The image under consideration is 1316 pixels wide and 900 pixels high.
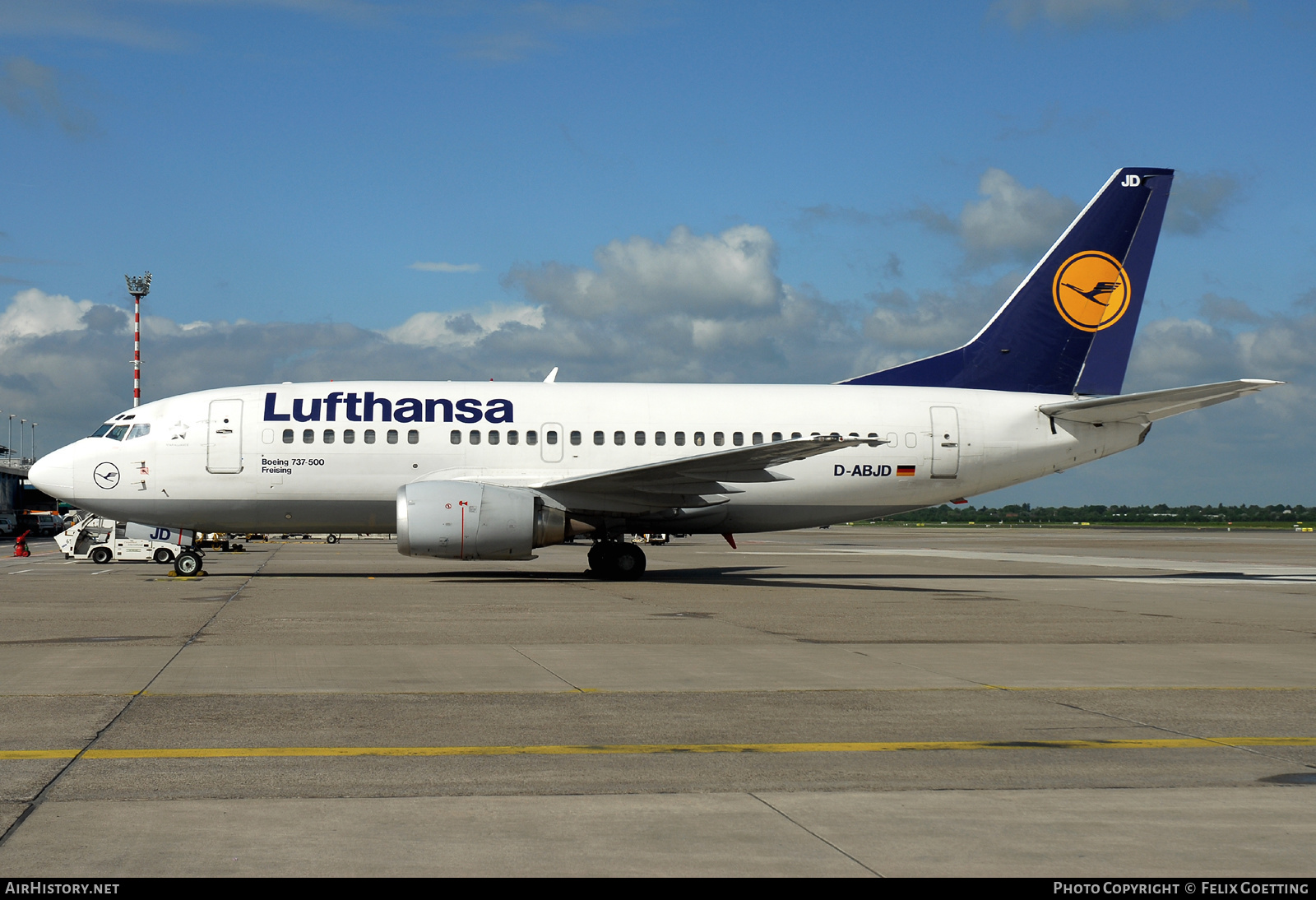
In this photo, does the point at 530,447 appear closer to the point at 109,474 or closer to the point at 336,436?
the point at 336,436

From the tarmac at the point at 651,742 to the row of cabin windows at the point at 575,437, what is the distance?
22.3ft

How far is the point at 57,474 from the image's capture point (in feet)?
75.5

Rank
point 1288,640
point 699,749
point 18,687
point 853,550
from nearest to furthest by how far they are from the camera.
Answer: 1. point 699,749
2. point 18,687
3. point 1288,640
4. point 853,550

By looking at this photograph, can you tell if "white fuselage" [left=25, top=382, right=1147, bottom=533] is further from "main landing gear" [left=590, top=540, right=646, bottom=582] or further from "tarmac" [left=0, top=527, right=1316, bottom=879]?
"tarmac" [left=0, top=527, right=1316, bottom=879]

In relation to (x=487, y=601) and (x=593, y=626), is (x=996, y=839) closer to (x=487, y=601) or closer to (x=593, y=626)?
(x=593, y=626)

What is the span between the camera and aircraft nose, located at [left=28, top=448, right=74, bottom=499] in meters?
23.0

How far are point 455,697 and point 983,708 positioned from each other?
162 inches

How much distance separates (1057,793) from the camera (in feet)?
19.3

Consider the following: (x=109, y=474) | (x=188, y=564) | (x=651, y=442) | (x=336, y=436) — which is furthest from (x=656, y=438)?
(x=109, y=474)

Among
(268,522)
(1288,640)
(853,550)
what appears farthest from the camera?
(853,550)

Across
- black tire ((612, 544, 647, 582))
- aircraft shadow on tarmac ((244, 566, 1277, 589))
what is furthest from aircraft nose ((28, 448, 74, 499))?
black tire ((612, 544, 647, 582))

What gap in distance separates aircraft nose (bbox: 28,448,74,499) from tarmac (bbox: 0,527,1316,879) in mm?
6797

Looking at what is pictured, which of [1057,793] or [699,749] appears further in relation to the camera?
[699,749]

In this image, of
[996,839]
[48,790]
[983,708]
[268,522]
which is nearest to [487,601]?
[268,522]
